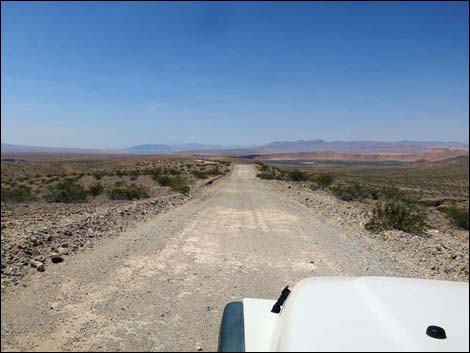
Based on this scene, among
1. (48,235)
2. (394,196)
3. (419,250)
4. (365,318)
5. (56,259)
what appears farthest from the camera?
(394,196)

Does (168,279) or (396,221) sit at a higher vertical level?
(168,279)

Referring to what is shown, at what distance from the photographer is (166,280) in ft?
20.5

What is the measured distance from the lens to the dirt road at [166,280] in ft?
14.0

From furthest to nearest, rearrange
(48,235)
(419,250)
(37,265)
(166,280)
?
(419,250)
(48,235)
(37,265)
(166,280)

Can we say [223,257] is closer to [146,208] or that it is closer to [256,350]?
[256,350]

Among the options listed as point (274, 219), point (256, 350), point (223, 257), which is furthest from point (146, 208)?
point (256, 350)

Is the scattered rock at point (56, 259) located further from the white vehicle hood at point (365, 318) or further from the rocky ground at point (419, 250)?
the rocky ground at point (419, 250)

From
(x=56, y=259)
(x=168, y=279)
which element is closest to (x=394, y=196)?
(x=168, y=279)

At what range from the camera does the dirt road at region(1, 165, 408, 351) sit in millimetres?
4262

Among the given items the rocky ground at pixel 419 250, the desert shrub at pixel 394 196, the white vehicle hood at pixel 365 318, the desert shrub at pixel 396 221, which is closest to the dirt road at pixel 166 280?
the rocky ground at pixel 419 250

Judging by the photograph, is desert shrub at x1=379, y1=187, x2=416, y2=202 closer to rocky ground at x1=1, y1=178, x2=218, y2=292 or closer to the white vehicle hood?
rocky ground at x1=1, y1=178, x2=218, y2=292

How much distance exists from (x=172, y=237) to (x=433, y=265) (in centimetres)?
587

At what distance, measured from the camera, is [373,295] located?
7.80ft

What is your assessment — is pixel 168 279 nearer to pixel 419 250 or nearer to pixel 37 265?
pixel 37 265
